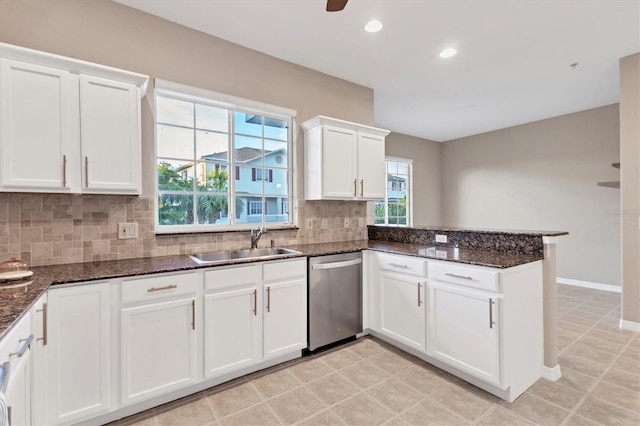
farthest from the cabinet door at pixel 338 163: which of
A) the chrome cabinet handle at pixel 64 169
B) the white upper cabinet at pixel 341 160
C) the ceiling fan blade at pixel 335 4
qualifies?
the chrome cabinet handle at pixel 64 169

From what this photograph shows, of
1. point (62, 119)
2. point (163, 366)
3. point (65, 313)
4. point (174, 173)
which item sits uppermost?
point (62, 119)

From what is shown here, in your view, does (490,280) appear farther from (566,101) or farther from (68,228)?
(566,101)

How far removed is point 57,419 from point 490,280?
267cm

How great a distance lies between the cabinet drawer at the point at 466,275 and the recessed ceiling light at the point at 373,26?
2047 millimetres

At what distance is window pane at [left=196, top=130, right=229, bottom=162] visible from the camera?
2793 millimetres

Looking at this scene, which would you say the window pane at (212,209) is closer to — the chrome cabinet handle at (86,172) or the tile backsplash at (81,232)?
the tile backsplash at (81,232)

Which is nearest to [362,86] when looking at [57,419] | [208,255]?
[208,255]

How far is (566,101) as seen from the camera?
445cm

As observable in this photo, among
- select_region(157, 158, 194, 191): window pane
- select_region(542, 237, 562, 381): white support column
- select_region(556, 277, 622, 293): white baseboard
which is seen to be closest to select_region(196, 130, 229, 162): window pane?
select_region(157, 158, 194, 191): window pane

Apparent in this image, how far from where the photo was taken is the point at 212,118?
9.39 ft

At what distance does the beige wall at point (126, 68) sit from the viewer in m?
2.01

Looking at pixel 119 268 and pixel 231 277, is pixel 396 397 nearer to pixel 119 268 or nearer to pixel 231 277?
pixel 231 277

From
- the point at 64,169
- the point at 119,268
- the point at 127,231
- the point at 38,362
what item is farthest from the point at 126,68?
the point at 38,362

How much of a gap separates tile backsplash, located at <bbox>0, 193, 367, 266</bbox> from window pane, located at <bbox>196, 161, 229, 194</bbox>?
1.47 feet
